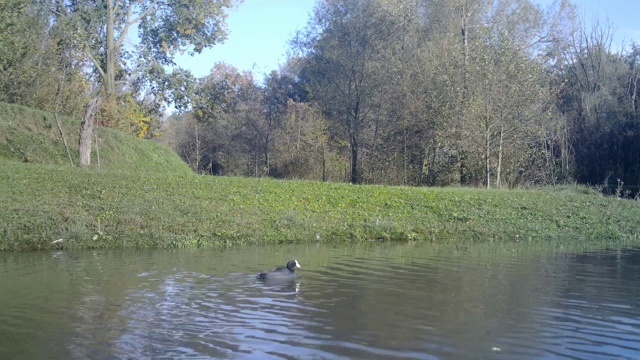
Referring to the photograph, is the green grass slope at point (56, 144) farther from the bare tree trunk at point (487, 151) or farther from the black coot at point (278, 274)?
the black coot at point (278, 274)

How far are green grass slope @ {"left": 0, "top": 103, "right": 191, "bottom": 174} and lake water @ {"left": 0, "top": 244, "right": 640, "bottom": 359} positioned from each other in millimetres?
13872

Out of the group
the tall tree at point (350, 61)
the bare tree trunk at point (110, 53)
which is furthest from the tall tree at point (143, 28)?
the tall tree at point (350, 61)

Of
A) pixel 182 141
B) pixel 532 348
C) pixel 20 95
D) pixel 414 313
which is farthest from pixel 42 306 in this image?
pixel 182 141

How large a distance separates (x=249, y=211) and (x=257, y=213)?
281 mm

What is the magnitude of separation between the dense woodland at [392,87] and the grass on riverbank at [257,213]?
28.4ft

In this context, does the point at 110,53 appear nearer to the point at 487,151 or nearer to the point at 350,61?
the point at 350,61

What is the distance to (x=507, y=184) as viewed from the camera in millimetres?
36125

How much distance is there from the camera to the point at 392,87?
40.7m

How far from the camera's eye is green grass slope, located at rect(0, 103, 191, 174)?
1134 inches

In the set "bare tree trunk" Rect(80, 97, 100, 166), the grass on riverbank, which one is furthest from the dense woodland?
the grass on riverbank

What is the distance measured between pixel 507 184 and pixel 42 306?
3010cm

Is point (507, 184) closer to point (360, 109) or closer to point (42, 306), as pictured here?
point (360, 109)

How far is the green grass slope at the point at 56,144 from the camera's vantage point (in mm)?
28797

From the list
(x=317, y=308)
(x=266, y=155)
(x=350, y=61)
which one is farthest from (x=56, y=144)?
(x=266, y=155)
